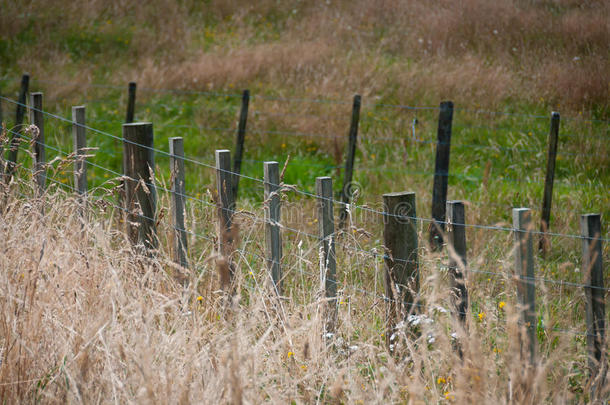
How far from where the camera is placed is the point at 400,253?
3379mm

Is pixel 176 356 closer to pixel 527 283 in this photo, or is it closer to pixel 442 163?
pixel 527 283

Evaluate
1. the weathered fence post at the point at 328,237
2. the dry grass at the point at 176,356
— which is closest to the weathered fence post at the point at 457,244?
the dry grass at the point at 176,356

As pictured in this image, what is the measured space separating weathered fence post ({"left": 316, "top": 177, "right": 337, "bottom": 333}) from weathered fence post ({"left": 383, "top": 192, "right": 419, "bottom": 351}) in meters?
0.29

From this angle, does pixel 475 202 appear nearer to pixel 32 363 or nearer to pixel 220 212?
pixel 220 212

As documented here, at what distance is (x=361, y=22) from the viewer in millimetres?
14234

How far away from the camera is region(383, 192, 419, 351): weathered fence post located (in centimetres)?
331

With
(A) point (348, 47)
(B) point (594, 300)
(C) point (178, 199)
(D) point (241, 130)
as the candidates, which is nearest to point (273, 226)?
(C) point (178, 199)

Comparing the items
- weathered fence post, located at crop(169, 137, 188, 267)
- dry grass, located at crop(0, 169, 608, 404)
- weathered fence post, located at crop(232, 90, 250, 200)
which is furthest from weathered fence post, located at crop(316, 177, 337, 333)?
weathered fence post, located at crop(232, 90, 250, 200)

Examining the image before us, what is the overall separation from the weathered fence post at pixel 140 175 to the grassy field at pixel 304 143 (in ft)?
0.58

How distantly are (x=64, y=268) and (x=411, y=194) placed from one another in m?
1.79

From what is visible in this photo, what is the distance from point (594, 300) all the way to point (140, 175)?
2702 millimetres

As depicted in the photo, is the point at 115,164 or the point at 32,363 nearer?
the point at 32,363

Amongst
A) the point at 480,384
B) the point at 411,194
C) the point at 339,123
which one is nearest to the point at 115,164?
the point at 339,123

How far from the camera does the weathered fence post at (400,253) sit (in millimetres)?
3309
